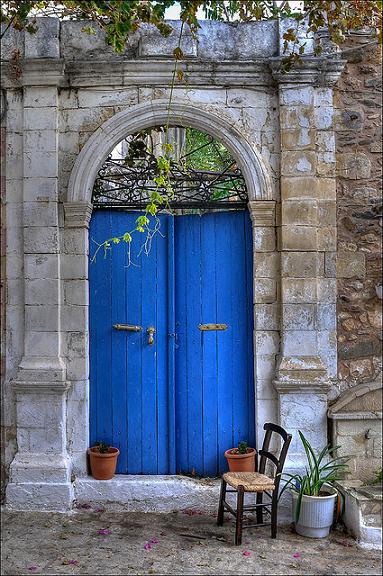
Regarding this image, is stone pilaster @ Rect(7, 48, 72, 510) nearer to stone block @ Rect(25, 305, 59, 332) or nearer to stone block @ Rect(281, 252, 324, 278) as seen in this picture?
stone block @ Rect(25, 305, 59, 332)

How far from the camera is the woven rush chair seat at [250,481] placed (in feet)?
13.9

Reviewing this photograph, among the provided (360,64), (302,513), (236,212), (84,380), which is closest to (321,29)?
(360,64)

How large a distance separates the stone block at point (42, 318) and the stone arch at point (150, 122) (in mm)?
909

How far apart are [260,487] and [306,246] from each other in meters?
1.92

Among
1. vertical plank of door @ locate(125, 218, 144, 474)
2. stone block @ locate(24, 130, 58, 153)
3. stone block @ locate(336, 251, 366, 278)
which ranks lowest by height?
vertical plank of door @ locate(125, 218, 144, 474)

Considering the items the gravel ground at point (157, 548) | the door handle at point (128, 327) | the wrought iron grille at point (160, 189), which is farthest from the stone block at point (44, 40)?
the gravel ground at point (157, 548)

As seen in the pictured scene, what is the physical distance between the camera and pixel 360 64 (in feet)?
16.8

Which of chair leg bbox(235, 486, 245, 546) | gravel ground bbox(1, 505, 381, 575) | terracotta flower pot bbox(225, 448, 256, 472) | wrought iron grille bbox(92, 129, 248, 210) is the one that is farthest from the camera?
wrought iron grille bbox(92, 129, 248, 210)

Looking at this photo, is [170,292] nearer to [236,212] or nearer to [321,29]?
[236,212]

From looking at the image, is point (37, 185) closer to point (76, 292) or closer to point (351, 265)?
point (76, 292)

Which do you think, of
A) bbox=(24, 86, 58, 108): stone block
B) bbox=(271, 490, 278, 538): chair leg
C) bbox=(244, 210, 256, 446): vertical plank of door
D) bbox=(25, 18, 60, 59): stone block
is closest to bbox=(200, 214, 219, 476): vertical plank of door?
bbox=(244, 210, 256, 446): vertical plank of door

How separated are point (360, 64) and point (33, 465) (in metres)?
4.23

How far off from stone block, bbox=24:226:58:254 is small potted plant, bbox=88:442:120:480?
5.51ft

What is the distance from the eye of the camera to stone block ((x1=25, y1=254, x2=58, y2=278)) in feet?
16.5
